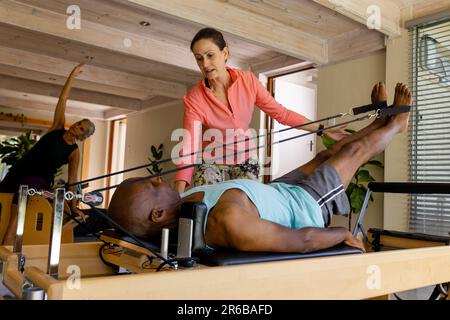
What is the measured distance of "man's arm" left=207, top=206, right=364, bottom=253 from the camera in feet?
3.36

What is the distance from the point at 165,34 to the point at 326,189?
3084 mm

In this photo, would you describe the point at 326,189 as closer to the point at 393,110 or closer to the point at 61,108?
the point at 393,110

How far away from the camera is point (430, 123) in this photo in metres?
3.04

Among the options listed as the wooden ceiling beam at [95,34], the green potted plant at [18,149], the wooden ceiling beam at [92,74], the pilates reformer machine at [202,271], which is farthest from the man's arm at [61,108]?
the green potted plant at [18,149]

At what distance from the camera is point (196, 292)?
0.77 m

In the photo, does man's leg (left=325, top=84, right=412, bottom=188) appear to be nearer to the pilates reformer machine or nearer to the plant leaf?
the pilates reformer machine

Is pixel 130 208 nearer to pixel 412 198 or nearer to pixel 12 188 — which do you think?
pixel 12 188

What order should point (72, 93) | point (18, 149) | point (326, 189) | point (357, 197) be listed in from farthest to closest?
point (72, 93) < point (18, 149) < point (357, 197) < point (326, 189)

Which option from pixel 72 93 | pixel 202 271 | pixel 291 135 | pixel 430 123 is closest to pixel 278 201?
pixel 202 271

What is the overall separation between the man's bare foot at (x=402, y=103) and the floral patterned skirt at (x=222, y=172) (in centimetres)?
66

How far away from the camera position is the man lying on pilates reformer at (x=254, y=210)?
3.43ft

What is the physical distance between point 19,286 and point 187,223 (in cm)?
40

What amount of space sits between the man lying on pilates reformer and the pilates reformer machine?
45 millimetres
